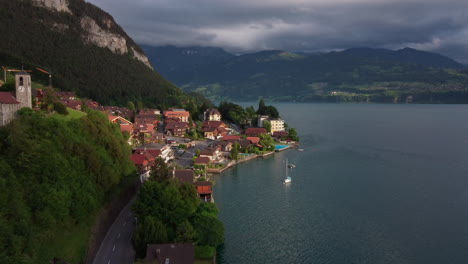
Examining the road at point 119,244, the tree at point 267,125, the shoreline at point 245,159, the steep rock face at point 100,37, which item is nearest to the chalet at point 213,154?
the shoreline at point 245,159

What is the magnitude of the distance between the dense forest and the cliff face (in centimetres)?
6688

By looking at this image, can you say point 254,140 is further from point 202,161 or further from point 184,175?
point 184,175

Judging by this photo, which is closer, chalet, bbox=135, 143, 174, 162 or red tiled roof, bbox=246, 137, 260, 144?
chalet, bbox=135, 143, 174, 162

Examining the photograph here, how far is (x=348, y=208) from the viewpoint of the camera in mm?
27188

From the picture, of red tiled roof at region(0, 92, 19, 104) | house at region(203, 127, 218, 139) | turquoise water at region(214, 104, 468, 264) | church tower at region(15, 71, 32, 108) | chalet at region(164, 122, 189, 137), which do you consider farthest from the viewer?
house at region(203, 127, 218, 139)

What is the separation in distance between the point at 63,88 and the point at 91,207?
45.4 metres

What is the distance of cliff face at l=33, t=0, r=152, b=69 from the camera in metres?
81.2

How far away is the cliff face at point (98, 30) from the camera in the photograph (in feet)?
267

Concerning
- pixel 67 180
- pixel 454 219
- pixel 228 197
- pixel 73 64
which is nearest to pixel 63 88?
pixel 73 64

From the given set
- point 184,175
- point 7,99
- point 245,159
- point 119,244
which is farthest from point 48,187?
point 245,159

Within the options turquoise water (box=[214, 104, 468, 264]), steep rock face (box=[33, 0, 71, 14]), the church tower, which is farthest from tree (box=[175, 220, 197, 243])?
steep rock face (box=[33, 0, 71, 14])

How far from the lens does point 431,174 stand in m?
37.2

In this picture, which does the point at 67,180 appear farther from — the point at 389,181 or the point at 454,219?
the point at 389,181

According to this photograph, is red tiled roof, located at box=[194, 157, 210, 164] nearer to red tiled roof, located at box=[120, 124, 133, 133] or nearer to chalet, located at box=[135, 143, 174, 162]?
chalet, located at box=[135, 143, 174, 162]
